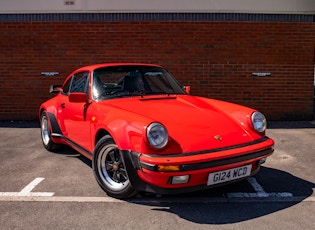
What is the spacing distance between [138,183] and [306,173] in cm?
236

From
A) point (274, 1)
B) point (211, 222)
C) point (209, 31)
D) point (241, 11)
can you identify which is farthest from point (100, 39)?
point (211, 222)

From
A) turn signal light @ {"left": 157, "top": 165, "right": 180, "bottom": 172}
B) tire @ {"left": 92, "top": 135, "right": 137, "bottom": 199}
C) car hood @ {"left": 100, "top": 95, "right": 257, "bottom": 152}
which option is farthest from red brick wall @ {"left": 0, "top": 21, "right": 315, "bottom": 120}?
turn signal light @ {"left": 157, "top": 165, "right": 180, "bottom": 172}

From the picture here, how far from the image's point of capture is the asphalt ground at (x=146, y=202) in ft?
9.05

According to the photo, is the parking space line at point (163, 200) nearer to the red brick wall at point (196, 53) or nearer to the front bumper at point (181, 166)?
the front bumper at point (181, 166)

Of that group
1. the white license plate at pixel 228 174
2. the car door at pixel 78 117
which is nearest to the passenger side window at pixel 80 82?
the car door at pixel 78 117

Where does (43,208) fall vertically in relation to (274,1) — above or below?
below

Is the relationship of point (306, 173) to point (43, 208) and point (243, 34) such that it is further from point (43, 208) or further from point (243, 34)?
point (243, 34)

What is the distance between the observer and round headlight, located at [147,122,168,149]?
281cm

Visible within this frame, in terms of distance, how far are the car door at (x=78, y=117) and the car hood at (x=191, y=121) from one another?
49cm

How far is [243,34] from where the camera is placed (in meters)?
7.38

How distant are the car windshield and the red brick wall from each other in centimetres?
319

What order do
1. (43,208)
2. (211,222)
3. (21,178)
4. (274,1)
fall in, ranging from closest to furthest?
(211,222)
(43,208)
(21,178)
(274,1)

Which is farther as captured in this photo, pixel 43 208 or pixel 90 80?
pixel 90 80

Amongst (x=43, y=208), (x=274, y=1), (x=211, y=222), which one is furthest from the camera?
(x=274, y=1)
